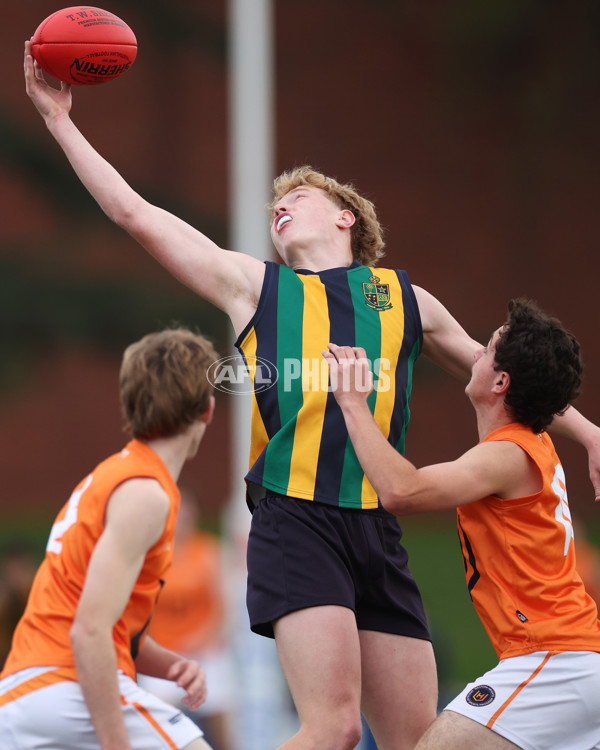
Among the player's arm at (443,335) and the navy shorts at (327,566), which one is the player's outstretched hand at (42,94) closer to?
the player's arm at (443,335)

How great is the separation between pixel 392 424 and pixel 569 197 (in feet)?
48.3

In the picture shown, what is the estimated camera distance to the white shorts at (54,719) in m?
2.96

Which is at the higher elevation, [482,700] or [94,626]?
[94,626]

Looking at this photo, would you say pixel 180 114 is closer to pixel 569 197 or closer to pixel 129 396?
pixel 569 197

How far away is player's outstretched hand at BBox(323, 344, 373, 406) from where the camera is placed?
10.1 feet

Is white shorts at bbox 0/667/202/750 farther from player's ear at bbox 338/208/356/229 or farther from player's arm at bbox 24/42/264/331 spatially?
player's ear at bbox 338/208/356/229

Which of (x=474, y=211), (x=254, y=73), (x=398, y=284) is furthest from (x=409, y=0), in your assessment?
(x=398, y=284)

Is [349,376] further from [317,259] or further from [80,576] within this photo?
[80,576]

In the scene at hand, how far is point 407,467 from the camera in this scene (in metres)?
3.05

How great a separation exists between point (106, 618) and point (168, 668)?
2.03 feet

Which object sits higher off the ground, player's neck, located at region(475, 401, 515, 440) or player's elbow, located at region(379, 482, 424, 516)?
player's neck, located at region(475, 401, 515, 440)

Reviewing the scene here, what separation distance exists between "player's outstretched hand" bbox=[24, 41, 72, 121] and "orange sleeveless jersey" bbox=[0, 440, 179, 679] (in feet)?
4.22

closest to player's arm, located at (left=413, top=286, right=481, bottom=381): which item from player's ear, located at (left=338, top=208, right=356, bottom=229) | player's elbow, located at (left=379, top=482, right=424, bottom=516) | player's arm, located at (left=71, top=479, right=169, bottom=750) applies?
player's ear, located at (left=338, top=208, right=356, bottom=229)

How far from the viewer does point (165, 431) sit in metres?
3.34
